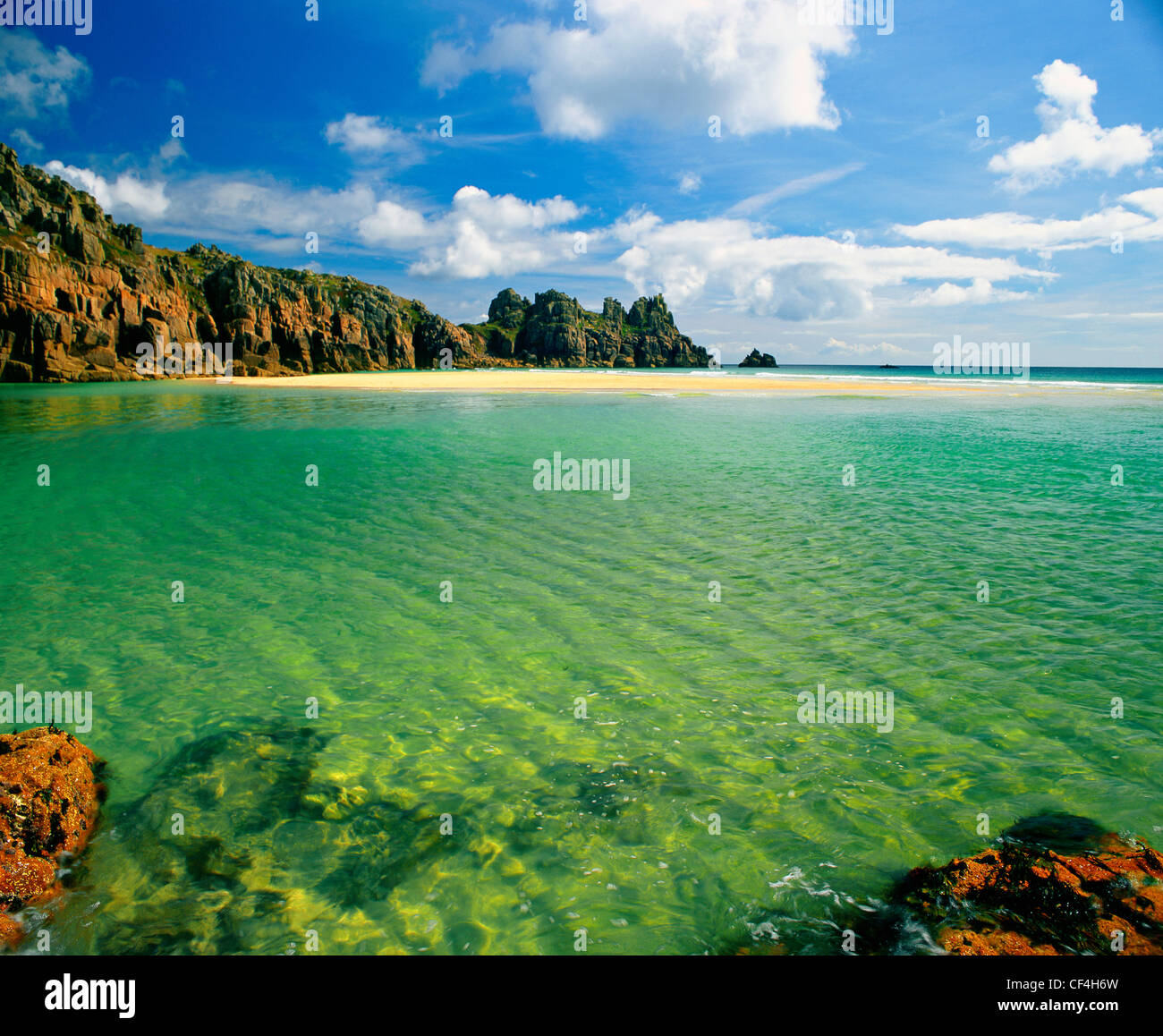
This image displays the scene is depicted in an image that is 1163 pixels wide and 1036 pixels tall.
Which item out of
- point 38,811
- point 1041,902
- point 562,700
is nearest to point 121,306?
point 38,811

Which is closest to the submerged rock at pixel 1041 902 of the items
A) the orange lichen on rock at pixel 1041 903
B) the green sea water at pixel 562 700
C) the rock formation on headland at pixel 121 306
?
the orange lichen on rock at pixel 1041 903

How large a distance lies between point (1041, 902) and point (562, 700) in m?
5.10

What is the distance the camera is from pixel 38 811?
5.25 m

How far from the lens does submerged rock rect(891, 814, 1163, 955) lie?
405cm

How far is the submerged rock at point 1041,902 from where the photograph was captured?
4.05m

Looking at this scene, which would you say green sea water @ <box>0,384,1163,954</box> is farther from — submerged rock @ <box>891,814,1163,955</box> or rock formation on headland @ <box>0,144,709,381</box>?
rock formation on headland @ <box>0,144,709,381</box>

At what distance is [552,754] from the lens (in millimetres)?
6711

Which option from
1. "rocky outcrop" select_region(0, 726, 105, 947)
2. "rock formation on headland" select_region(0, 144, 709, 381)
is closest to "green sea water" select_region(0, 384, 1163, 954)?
"rocky outcrop" select_region(0, 726, 105, 947)

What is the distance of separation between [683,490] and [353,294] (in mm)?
199820

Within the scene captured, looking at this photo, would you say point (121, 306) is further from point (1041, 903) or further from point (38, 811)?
point (1041, 903)
